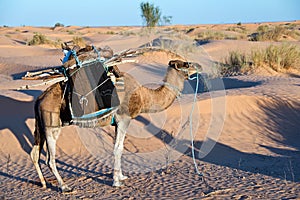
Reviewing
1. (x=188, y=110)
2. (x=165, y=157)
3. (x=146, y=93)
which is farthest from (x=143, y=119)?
(x=146, y=93)

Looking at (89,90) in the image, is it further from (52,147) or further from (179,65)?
(179,65)

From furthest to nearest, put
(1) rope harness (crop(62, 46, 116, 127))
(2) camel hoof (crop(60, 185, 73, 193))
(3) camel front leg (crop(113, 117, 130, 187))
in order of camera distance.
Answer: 1. (3) camel front leg (crop(113, 117, 130, 187))
2. (2) camel hoof (crop(60, 185, 73, 193))
3. (1) rope harness (crop(62, 46, 116, 127))

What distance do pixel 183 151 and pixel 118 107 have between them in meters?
2.85

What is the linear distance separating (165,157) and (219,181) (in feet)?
6.48

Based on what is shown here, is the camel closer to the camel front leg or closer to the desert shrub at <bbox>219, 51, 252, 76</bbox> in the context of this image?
the camel front leg

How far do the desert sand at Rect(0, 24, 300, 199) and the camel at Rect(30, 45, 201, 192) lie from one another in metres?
0.60

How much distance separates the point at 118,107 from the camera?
279 inches

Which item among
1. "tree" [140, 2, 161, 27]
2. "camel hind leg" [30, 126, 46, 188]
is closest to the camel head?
"camel hind leg" [30, 126, 46, 188]

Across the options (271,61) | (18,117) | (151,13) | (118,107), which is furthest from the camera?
(151,13)

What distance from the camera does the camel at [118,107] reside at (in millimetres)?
7059

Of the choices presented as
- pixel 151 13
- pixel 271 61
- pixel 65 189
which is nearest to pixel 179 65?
pixel 65 189

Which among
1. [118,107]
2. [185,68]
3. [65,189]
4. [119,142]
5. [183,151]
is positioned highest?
[185,68]

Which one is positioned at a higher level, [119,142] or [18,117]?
[119,142]

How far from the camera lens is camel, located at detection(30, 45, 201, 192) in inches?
278
